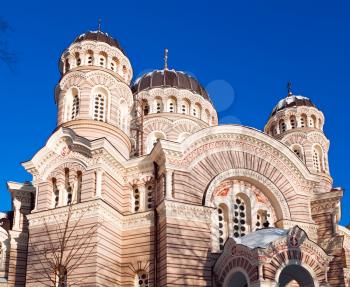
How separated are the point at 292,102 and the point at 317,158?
4.74 m

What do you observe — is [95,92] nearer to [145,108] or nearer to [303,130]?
[145,108]

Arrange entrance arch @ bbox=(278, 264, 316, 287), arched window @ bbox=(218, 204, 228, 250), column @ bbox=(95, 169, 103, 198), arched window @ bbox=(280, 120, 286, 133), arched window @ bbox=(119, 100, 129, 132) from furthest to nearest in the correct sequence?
arched window @ bbox=(280, 120, 286, 133) < arched window @ bbox=(119, 100, 129, 132) < arched window @ bbox=(218, 204, 228, 250) < column @ bbox=(95, 169, 103, 198) < entrance arch @ bbox=(278, 264, 316, 287)

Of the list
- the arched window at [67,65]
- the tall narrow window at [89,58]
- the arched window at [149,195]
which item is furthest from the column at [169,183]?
the arched window at [67,65]

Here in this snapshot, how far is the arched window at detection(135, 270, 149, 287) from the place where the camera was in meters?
21.3

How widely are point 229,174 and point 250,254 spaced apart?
203 inches

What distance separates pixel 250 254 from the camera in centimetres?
1912

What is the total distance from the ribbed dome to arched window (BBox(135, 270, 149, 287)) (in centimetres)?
1519

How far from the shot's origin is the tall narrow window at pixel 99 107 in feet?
83.6

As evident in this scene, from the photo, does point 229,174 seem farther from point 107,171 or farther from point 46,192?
point 46,192

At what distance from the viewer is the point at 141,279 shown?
21484 mm

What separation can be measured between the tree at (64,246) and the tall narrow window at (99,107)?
5.88m

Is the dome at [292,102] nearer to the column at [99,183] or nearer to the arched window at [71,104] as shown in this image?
the arched window at [71,104]

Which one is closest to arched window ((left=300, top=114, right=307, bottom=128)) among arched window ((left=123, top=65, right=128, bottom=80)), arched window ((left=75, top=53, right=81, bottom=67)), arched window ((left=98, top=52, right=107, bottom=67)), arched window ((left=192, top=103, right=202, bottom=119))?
arched window ((left=192, top=103, right=202, bottom=119))

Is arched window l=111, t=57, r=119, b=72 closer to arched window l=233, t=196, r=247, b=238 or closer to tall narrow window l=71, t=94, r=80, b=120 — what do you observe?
tall narrow window l=71, t=94, r=80, b=120
